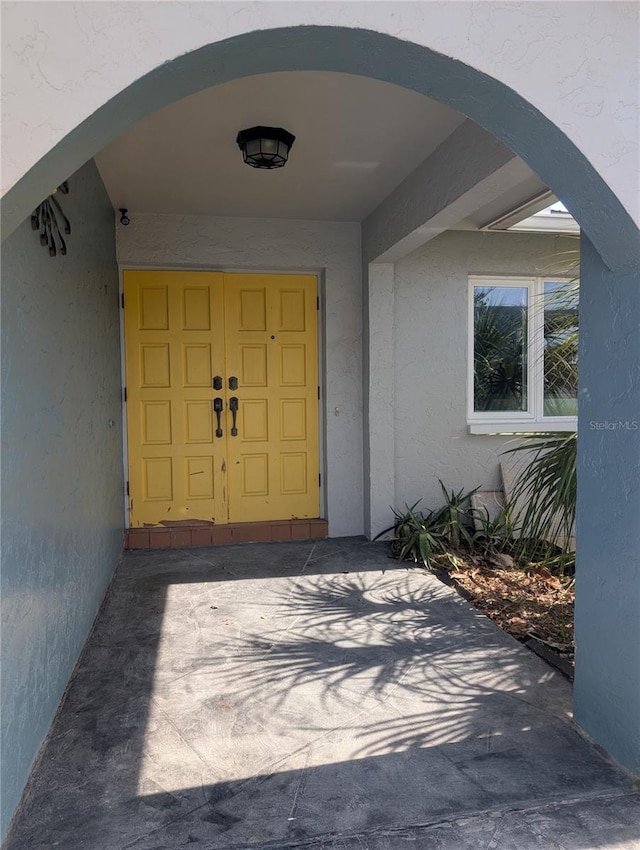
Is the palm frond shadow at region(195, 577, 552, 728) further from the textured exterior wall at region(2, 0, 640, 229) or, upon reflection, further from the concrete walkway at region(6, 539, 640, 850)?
the textured exterior wall at region(2, 0, 640, 229)

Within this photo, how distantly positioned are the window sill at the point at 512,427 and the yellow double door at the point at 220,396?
4.81 feet

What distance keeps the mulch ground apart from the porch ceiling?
286cm

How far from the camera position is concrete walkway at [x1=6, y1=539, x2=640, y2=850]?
1.81 m

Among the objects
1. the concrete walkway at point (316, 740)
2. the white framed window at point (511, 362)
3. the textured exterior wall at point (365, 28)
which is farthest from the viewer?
the white framed window at point (511, 362)

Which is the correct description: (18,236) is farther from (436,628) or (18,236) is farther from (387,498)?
(387,498)

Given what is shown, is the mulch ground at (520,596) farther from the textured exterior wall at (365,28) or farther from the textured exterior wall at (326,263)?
the textured exterior wall at (365,28)

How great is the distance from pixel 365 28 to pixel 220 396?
149 inches

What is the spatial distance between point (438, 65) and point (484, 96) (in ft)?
0.61

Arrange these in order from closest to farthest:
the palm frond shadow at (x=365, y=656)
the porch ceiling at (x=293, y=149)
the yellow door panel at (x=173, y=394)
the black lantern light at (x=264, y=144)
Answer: the palm frond shadow at (x=365, y=656), the porch ceiling at (x=293, y=149), the black lantern light at (x=264, y=144), the yellow door panel at (x=173, y=394)

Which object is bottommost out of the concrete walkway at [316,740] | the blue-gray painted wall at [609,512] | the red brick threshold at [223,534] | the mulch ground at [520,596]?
the concrete walkway at [316,740]

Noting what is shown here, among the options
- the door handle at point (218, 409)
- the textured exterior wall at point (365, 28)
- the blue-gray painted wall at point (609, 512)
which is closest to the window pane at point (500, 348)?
the door handle at point (218, 409)

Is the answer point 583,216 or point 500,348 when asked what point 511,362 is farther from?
point 583,216

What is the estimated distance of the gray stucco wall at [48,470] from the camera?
190cm

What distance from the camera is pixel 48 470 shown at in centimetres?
239
